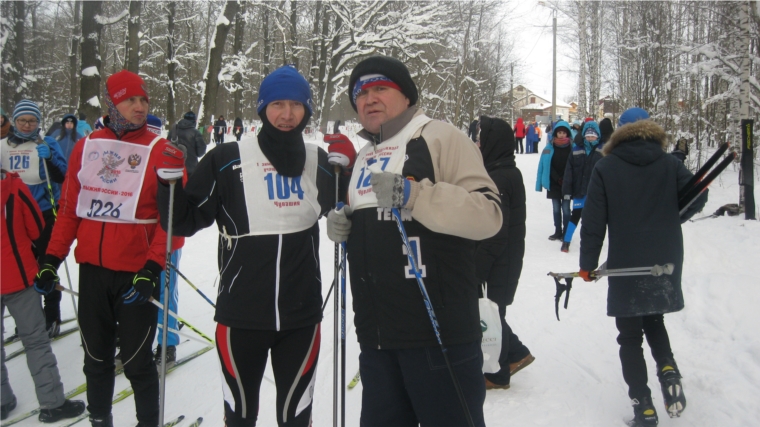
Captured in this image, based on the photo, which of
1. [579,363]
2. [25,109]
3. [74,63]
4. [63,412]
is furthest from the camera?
[74,63]

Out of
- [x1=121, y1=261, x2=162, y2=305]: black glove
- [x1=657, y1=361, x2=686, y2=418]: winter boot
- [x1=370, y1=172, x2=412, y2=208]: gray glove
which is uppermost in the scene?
[x1=370, y1=172, x2=412, y2=208]: gray glove

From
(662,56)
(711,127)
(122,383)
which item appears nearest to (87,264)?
(122,383)

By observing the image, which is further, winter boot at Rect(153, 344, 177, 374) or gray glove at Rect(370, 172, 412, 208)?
winter boot at Rect(153, 344, 177, 374)

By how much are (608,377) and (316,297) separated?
8.74 feet

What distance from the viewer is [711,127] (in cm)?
1645

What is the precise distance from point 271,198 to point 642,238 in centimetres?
226

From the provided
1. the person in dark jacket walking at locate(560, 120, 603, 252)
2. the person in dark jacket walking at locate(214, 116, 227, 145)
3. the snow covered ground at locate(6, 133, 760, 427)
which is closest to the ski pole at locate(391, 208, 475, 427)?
the snow covered ground at locate(6, 133, 760, 427)

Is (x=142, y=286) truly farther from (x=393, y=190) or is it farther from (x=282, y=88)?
(x=393, y=190)

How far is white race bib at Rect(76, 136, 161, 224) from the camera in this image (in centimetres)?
286

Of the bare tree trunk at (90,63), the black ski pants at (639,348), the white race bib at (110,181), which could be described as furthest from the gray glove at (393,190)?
the bare tree trunk at (90,63)

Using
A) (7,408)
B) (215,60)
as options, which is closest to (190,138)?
(7,408)

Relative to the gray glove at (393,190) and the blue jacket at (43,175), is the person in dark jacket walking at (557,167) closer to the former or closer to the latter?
the blue jacket at (43,175)

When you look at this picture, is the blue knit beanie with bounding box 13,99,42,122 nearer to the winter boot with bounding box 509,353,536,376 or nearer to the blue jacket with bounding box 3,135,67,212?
the blue jacket with bounding box 3,135,67,212

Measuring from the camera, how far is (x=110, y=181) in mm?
2863
